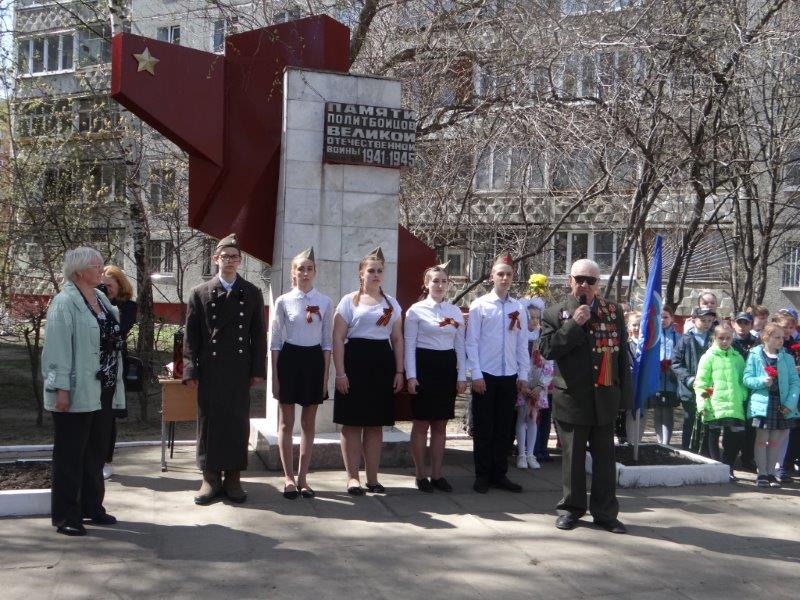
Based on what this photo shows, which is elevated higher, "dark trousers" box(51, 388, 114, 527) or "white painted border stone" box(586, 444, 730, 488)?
"dark trousers" box(51, 388, 114, 527)

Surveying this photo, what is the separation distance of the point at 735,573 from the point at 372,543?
235 centimetres

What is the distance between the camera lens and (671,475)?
7.45 metres

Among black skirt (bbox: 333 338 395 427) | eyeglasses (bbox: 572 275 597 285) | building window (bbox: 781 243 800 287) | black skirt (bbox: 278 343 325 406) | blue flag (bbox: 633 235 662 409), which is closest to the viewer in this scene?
eyeglasses (bbox: 572 275 597 285)

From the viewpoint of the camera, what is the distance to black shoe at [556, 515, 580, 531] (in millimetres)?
5879

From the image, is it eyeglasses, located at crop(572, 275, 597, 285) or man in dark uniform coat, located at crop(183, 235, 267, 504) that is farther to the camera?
man in dark uniform coat, located at crop(183, 235, 267, 504)

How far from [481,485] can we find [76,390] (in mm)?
3386

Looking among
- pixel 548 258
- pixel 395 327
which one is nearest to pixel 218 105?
pixel 395 327

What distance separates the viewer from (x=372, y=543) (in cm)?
542

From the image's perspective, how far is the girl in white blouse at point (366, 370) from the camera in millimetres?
6504

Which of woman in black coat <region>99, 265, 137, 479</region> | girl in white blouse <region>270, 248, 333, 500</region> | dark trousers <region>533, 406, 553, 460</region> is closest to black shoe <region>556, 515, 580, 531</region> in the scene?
girl in white blouse <region>270, 248, 333, 500</region>

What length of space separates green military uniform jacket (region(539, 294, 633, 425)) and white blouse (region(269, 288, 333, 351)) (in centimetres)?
178

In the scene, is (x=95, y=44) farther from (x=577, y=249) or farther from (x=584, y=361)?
(x=584, y=361)

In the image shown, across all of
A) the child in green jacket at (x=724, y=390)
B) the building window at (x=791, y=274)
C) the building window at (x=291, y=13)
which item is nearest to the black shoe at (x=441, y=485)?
the child in green jacket at (x=724, y=390)

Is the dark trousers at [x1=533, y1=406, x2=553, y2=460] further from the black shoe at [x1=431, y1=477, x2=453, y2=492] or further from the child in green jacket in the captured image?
the black shoe at [x1=431, y1=477, x2=453, y2=492]
